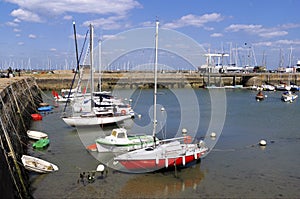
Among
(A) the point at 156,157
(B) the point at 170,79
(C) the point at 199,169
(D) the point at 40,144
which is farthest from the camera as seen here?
(B) the point at 170,79

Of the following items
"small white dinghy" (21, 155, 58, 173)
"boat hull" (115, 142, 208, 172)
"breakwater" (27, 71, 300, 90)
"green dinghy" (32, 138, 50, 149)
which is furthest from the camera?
"breakwater" (27, 71, 300, 90)

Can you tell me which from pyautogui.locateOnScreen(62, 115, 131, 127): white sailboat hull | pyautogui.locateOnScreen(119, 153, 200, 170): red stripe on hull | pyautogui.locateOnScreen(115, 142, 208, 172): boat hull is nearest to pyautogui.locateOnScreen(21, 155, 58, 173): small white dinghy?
pyautogui.locateOnScreen(115, 142, 208, 172): boat hull

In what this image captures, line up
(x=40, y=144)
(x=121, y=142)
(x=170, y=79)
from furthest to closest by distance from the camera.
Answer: (x=170, y=79) < (x=40, y=144) < (x=121, y=142)

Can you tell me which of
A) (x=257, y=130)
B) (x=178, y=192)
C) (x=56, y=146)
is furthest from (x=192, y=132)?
(x=178, y=192)

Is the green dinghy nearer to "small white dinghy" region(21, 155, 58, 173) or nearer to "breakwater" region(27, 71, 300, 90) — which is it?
"small white dinghy" region(21, 155, 58, 173)

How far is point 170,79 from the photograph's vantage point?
83.6 metres

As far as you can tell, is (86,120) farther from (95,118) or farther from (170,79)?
(170,79)

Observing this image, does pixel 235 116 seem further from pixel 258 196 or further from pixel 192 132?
pixel 258 196

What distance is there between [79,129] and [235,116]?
18.7m

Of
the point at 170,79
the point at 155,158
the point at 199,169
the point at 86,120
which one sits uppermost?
the point at 170,79

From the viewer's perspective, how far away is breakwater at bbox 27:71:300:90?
75.1 metres

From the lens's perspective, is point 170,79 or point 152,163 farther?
point 170,79

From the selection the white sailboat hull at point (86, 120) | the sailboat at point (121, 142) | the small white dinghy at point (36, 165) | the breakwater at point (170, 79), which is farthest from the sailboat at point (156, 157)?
the breakwater at point (170, 79)

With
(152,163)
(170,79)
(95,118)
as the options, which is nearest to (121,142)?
(152,163)
